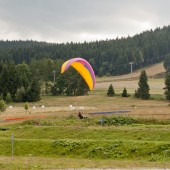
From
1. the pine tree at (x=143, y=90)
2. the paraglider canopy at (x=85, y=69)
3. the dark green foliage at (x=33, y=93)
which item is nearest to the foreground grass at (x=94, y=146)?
the paraglider canopy at (x=85, y=69)

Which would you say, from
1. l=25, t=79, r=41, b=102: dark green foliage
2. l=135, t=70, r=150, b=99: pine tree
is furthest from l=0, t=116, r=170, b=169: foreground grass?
l=25, t=79, r=41, b=102: dark green foliage

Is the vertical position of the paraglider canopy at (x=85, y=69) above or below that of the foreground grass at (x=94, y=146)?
above

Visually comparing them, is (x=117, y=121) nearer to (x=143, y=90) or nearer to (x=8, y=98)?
(x=143, y=90)

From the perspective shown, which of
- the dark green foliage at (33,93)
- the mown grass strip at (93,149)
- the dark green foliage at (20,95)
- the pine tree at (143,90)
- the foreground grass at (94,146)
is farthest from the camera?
the dark green foliage at (20,95)

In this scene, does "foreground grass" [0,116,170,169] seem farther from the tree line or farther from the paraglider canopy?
the tree line

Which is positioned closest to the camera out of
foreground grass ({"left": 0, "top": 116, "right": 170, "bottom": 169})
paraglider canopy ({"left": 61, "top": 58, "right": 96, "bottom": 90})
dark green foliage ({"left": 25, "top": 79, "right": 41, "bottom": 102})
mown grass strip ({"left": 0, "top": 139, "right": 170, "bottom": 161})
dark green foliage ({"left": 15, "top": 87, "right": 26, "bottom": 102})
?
foreground grass ({"left": 0, "top": 116, "right": 170, "bottom": 169})

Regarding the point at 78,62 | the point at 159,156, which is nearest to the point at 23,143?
the point at 159,156

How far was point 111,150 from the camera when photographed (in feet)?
90.3

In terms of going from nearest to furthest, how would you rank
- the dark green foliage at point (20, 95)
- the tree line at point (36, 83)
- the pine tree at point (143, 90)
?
the pine tree at point (143, 90) → the dark green foliage at point (20, 95) → the tree line at point (36, 83)

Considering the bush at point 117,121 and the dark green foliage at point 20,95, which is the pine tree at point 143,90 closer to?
the dark green foliage at point 20,95

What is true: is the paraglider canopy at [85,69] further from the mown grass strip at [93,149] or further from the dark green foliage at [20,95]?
the dark green foliage at [20,95]

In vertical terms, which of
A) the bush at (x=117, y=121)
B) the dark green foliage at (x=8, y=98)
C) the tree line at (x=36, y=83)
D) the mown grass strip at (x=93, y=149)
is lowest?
the mown grass strip at (x=93, y=149)

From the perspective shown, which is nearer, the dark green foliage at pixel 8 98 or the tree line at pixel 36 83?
the dark green foliage at pixel 8 98

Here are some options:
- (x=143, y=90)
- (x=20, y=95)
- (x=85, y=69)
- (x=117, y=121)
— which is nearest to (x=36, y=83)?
(x=20, y=95)
